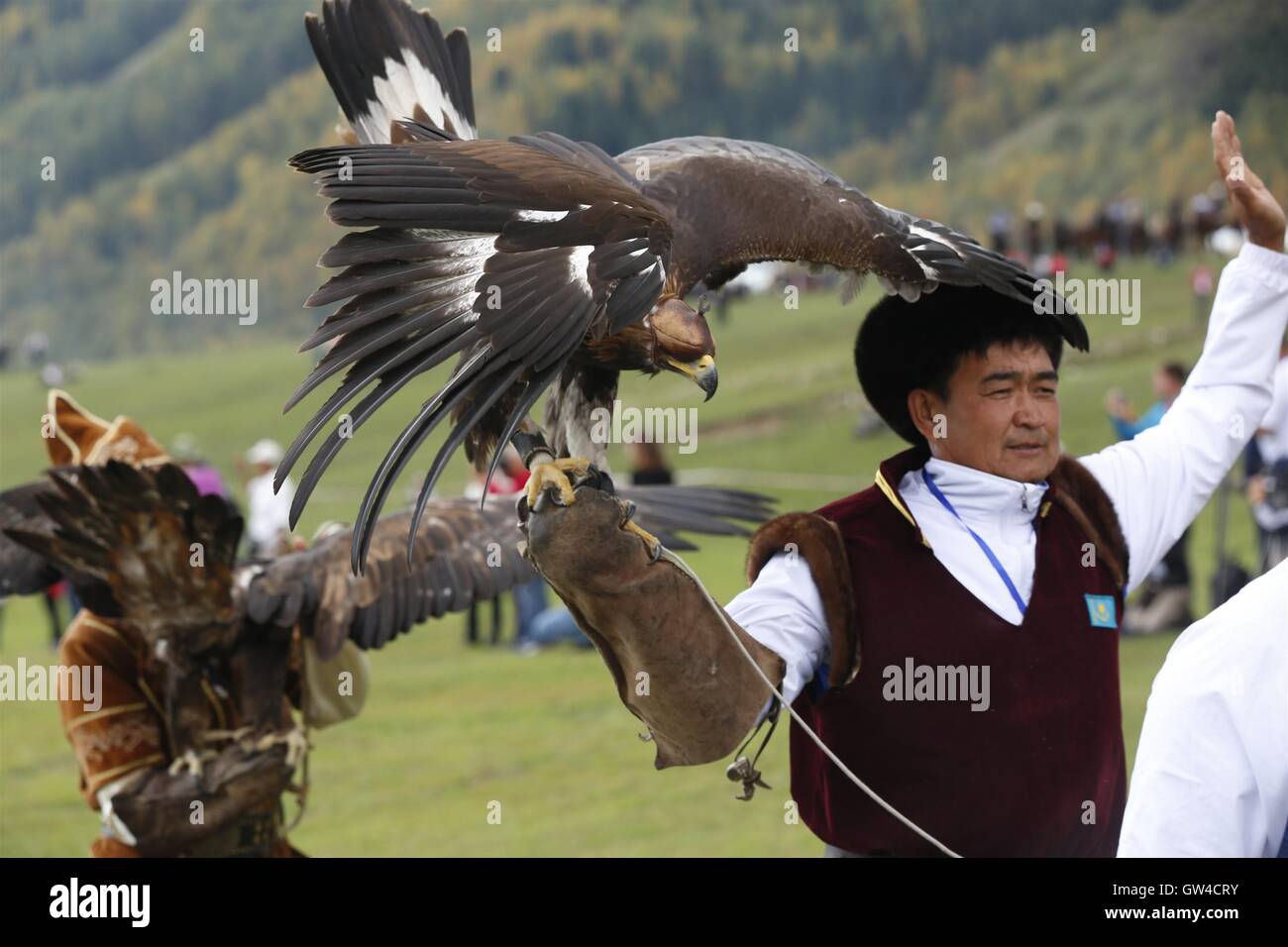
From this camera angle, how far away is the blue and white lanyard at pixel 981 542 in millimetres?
2742

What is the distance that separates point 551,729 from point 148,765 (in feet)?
14.6

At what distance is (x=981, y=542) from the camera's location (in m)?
2.78

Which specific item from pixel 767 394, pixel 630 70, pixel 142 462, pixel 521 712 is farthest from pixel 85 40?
pixel 142 462

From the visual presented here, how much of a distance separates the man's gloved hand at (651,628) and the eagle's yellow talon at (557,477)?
0.04ft

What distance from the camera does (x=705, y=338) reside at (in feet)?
8.43

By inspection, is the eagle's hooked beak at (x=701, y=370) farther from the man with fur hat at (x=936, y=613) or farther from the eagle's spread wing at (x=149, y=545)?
the eagle's spread wing at (x=149, y=545)

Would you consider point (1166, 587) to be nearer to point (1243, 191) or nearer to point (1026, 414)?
point (1243, 191)

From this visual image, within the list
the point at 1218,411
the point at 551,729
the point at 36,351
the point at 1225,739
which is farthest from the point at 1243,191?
the point at 36,351

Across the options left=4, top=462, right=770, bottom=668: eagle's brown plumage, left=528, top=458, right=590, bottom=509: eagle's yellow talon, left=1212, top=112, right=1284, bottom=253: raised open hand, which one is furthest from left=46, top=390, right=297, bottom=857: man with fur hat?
left=1212, top=112, right=1284, bottom=253: raised open hand

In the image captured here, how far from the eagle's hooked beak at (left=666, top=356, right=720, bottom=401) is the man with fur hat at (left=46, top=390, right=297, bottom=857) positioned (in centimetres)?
173

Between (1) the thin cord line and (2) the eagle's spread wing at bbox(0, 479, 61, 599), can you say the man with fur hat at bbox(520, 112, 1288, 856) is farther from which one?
(2) the eagle's spread wing at bbox(0, 479, 61, 599)

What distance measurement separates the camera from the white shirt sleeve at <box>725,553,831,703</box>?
2609 millimetres

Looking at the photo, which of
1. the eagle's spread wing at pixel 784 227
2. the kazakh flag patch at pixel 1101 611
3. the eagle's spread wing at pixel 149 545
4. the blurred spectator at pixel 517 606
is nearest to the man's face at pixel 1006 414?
the eagle's spread wing at pixel 784 227
